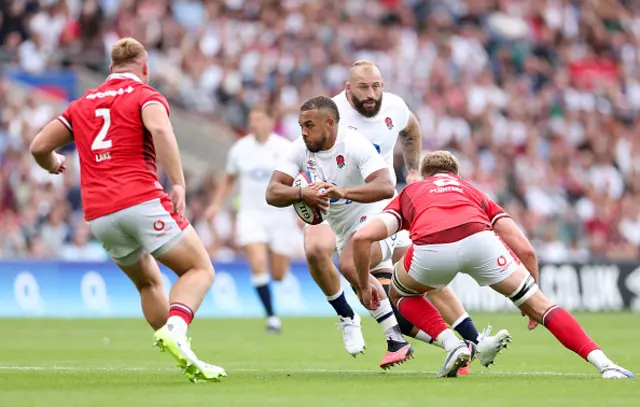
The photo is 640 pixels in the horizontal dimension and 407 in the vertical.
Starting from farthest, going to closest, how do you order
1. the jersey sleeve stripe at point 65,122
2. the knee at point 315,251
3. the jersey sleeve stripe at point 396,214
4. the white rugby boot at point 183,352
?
1. the knee at point 315,251
2. the jersey sleeve stripe at point 396,214
3. the jersey sleeve stripe at point 65,122
4. the white rugby boot at point 183,352

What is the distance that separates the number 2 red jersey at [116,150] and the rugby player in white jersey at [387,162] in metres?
2.39

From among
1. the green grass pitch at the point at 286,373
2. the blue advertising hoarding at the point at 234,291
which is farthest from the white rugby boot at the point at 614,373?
the blue advertising hoarding at the point at 234,291

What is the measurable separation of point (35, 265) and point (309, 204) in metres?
11.7

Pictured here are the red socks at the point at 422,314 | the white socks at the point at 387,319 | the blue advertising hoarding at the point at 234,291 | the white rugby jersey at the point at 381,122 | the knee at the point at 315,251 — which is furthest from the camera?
the blue advertising hoarding at the point at 234,291

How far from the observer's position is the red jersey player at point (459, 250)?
9227mm

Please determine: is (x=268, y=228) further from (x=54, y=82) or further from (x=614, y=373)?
Result: (x=614, y=373)

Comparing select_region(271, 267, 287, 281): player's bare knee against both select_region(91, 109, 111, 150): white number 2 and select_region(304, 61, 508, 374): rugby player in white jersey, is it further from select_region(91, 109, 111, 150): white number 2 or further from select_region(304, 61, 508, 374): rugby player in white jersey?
select_region(91, 109, 111, 150): white number 2

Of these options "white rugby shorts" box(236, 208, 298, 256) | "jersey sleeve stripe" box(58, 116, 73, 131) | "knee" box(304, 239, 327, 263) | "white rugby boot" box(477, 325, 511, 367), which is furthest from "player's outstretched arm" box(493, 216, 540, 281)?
"white rugby shorts" box(236, 208, 298, 256)

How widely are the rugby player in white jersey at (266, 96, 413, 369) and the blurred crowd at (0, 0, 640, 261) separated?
11629mm

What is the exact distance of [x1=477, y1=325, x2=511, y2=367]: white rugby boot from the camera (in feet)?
30.8

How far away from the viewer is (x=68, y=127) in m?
9.36

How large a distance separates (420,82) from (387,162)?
16.4 m

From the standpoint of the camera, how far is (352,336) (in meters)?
11.0

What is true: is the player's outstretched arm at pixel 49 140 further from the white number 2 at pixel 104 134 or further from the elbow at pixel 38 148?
the white number 2 at pixel 104 134
